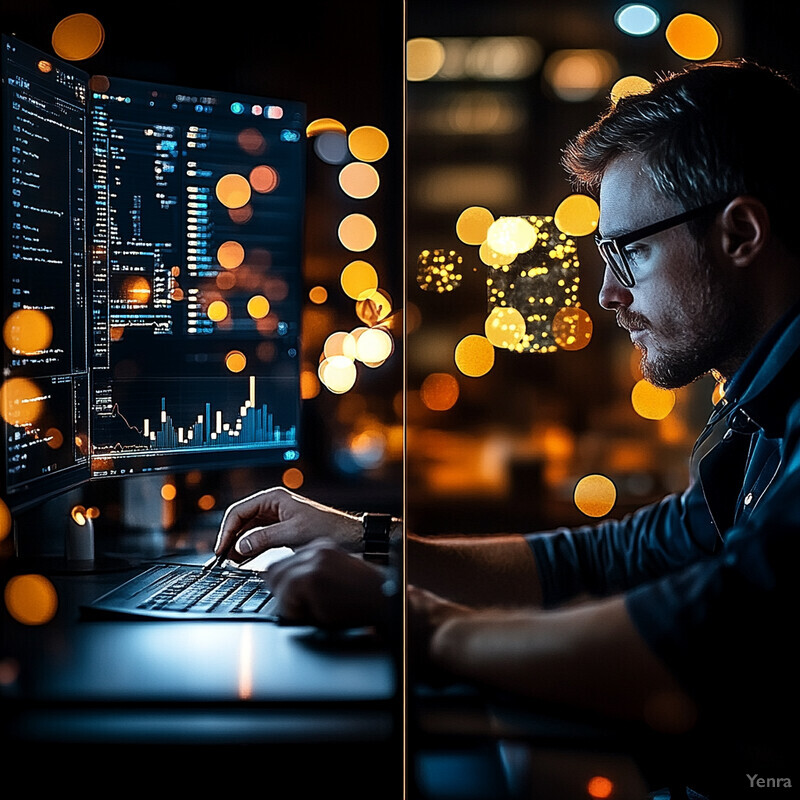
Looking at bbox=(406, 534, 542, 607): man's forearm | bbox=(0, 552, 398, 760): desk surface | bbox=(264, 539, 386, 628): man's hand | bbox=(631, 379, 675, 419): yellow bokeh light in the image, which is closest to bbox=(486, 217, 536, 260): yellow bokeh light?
bbox=(631, 379, 675, 419): yellow bokeh light

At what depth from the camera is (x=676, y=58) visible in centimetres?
145

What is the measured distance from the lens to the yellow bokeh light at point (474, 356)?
1.49 meters

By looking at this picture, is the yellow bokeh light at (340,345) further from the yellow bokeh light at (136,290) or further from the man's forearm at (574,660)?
the man's forearm at (574,660)

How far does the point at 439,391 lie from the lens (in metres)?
1.50

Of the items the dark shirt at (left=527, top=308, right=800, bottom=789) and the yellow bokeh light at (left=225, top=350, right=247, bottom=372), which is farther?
the yellow bokeh light at (left=225, top=350, right=247, bottom=372)

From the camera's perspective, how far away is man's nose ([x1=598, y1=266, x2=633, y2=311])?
1.46m

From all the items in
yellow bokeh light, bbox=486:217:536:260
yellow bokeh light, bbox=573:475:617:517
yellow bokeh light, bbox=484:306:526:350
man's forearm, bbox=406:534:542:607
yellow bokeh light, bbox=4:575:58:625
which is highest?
yellow bokeh light, bbox=486:217:536:260

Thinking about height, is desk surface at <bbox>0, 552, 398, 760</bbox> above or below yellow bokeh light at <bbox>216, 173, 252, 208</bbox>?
below

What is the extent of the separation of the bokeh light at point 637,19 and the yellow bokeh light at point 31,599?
1.47m

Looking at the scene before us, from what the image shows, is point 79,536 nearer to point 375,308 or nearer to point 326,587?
point 326,587

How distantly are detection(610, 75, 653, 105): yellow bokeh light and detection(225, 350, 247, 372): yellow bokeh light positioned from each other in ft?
2.72

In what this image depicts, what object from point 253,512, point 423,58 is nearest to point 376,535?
point 253,512

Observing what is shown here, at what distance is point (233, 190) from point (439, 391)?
53cm

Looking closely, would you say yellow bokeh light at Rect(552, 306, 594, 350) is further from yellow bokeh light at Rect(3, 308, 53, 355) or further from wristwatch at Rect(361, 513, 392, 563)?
yellow bokeh light at Rect(3, 308, 53, 355)
